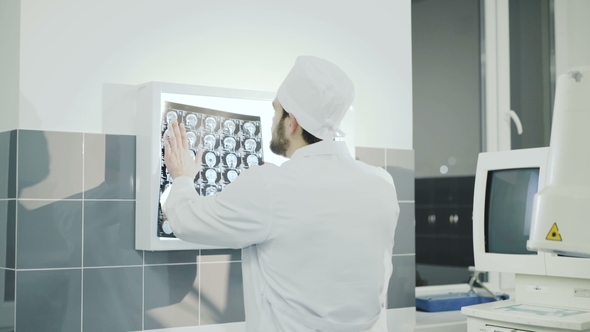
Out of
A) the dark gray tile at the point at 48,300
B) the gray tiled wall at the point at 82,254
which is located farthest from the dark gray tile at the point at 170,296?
the dark gray tile at the point at 48,300

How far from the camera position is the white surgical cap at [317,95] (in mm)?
1645

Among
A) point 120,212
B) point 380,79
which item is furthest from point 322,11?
point 120,212

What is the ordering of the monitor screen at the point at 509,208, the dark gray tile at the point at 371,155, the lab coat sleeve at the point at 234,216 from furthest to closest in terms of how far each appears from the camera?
the dark gray tile at the point at 371,155 → the monitor screen at the point at 509,208 → the lab coat sleeve at the point at 234,216

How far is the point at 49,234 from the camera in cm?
202

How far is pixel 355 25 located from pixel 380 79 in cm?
26

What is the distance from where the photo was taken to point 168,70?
7.66 ft

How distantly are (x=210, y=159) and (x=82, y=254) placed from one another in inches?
20.5

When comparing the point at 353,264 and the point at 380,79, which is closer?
the point at 353,264

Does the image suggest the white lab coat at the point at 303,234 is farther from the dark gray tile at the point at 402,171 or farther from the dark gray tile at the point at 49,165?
the dark gray tile at the point at 402,171

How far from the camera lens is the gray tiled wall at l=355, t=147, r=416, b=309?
9.16ft

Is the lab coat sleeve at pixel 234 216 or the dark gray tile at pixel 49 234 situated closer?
the lab coat sleeve at pixel 234 216

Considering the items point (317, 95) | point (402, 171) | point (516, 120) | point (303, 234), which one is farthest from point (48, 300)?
point (516, 120)

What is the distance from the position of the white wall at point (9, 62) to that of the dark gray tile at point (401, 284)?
5.41 ft

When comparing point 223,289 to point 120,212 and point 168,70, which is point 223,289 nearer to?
point 120,212
